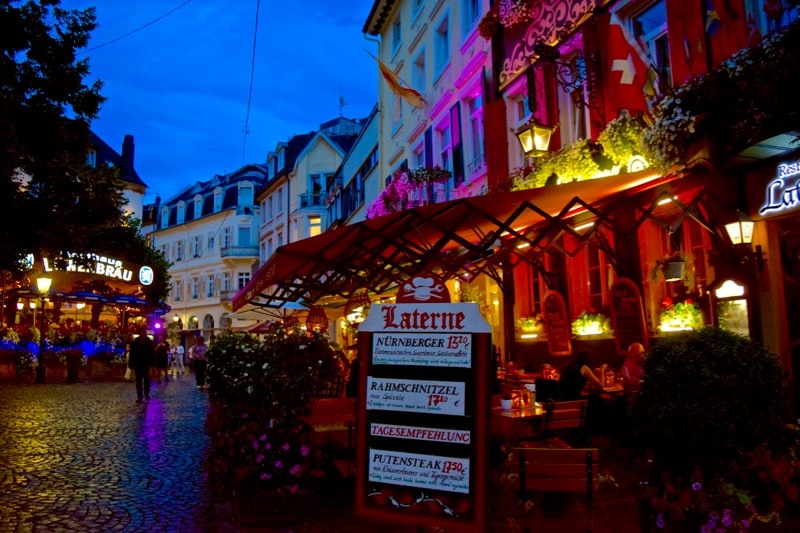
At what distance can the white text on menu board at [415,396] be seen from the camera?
4.34 meters

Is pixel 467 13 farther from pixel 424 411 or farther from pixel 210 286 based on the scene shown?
pixel 210 286

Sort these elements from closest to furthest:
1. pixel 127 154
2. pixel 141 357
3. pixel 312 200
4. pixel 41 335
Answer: pixel 141 357, pixel 41 335, pixel 312 200, pixel 127 154

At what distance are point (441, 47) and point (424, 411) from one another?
16.4m

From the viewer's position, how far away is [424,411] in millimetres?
4422

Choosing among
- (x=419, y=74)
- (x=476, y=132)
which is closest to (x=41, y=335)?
(x=419, y=74)

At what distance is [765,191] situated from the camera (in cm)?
724

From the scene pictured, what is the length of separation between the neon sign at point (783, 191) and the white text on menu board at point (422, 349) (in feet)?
14.9

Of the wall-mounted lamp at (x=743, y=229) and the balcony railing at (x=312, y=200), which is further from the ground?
the balcony railing at (x=312, y=200)

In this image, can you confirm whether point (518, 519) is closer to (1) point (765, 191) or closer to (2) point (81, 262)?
(1) point (765, 191)

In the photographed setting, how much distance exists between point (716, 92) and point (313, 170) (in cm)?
3817

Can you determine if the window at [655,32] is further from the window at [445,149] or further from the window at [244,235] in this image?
the window at [244,235]

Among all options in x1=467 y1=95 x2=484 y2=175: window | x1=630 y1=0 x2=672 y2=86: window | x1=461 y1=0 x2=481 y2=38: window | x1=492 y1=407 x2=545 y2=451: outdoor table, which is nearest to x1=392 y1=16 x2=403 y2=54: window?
x1=461 y1=0 x2=481 y2=38: window

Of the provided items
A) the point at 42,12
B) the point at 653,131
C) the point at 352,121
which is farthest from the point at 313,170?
the point at 653,131

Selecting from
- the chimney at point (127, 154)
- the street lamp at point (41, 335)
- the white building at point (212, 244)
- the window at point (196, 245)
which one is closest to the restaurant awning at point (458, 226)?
the street lamp at point (41, 335)
